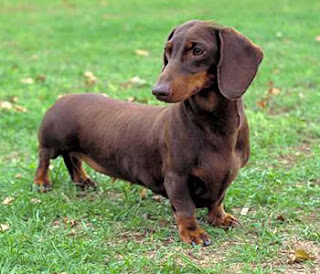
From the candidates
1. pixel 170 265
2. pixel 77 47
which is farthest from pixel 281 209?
pixel 77 47

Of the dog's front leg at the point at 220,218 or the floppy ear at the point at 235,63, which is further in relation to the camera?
the dog's front leg at the point at 220,218

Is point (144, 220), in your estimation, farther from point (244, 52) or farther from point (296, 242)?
point (244, 52)

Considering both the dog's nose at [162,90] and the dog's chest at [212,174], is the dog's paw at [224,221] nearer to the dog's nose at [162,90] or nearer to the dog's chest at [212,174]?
the dog's chest at [212,174]

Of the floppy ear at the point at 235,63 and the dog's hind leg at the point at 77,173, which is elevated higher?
the floppy ear at the point at 235,63

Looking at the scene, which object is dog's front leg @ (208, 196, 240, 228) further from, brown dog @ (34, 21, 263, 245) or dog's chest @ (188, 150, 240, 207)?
dog's chest @ (188, 150, 240, 207)

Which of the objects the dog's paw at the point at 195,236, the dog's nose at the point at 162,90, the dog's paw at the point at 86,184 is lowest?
the dog's paw at the point at 86,184

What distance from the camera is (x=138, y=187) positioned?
16.3 feet

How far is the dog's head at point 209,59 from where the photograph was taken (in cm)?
356

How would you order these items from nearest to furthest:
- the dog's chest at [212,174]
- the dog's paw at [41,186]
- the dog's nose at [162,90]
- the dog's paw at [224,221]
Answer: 1. the dog's nose at [162,90]
2. the dog's chest at [212,174]
3. the dog's paw at [224,221]
4. the dog's paw at [41,186]

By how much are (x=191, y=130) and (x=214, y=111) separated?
176 mm

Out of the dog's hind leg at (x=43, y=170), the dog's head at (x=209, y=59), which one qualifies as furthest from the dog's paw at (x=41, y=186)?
the dog's head at (x=209, y=59)

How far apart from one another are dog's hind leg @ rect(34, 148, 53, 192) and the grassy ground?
0.09 m

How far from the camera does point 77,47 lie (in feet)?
35.2

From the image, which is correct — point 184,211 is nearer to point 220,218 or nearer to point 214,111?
point 220,218
